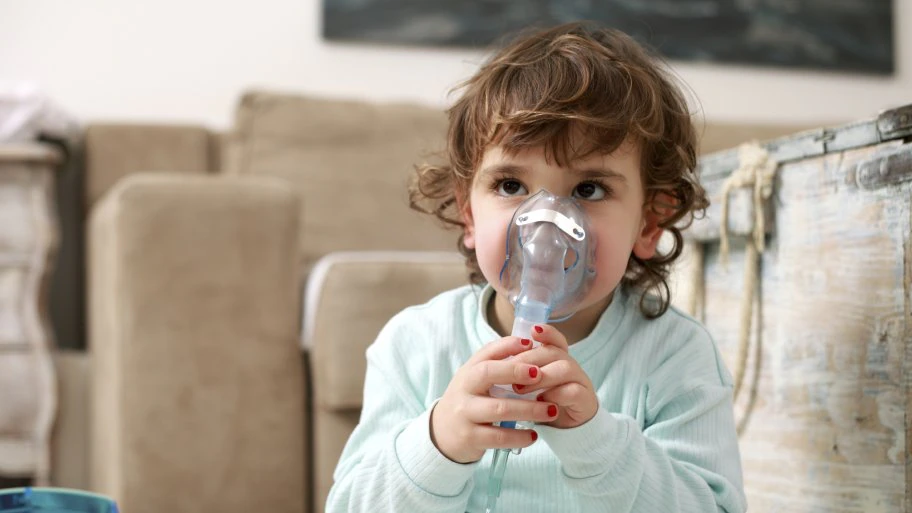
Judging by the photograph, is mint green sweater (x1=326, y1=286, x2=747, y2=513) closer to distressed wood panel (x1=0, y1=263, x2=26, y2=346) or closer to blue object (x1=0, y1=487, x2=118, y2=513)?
blue object (x1=0, y1=487, x2=118, y2=513)

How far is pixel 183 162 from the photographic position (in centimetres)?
215

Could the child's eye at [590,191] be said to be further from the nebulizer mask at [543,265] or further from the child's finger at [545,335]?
the child's finger at [545,335]

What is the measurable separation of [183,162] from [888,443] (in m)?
1.70

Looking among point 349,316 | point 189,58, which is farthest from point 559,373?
point 189,58

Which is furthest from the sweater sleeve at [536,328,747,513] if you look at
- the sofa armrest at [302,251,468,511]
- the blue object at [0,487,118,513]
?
the sofa armrest at [302,251,468,511]

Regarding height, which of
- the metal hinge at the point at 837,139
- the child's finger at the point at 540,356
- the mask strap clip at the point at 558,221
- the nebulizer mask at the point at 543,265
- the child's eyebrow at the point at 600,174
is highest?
the metal hinge at the point at 837,139

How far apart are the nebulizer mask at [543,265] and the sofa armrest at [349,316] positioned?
653 millimetres

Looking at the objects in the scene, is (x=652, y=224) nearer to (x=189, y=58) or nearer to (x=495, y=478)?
(x=495, y=478)

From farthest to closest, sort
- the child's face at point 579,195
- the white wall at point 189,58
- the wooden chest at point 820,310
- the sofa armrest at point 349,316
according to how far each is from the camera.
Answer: the white wall at point 189,58
the sofa armrest at point 349,316
the wooden chest at point 820,310
the child's face at point 579,195

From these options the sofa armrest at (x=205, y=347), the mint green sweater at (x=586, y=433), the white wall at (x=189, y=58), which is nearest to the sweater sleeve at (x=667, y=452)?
the mint green sweater at (x=586, y=433)

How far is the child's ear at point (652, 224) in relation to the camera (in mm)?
870

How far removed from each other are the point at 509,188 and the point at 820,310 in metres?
0.40

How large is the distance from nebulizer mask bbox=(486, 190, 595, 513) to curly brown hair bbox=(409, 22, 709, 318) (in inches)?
2.4

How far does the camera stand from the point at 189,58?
7.55 ft
